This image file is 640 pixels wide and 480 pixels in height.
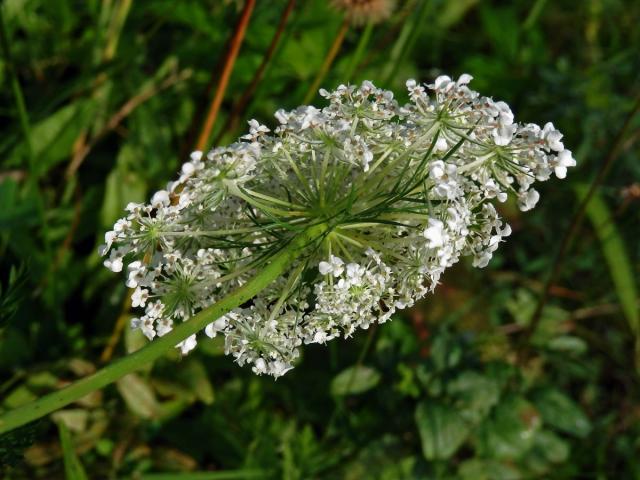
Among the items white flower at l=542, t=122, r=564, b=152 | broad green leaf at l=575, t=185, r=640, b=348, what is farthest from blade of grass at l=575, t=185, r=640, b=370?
white flower at l=542, t=122, r=564, b=152

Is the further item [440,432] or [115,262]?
[440,432]

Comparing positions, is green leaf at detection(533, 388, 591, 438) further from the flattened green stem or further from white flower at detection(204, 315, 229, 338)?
the flattened green stem

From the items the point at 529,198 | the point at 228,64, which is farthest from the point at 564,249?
the point at 228,64

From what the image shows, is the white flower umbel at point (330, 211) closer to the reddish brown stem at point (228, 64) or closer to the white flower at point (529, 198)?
the white flower at point (529, 198)

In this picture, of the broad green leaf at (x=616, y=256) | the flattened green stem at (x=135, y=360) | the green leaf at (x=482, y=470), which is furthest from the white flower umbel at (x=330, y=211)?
the broad green leaf at (x=616, y=256)

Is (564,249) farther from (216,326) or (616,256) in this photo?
(216,326)

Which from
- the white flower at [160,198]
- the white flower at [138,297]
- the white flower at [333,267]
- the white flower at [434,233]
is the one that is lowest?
the white flower at [434,233]
